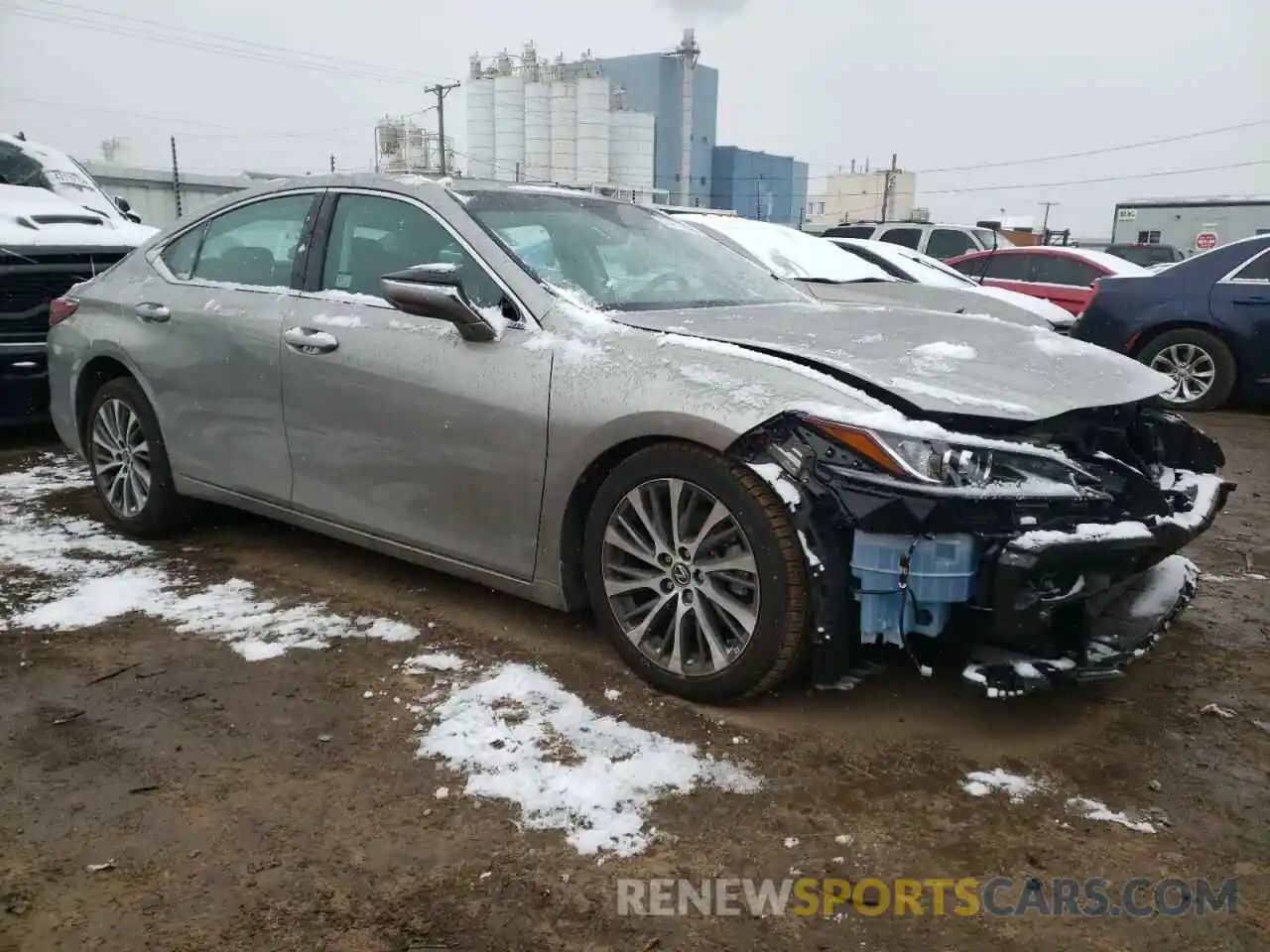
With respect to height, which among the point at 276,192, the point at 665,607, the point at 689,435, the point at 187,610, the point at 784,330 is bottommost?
the point at 187,610

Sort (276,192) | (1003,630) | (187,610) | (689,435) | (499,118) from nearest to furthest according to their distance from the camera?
1. (1003,630)
2. (689,435)
3. (187,610)
4. (276,192)
5. (499,118)

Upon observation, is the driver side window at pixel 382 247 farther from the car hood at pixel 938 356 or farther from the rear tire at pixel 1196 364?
the rear tire at pixel 1196 364

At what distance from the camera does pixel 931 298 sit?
720cm

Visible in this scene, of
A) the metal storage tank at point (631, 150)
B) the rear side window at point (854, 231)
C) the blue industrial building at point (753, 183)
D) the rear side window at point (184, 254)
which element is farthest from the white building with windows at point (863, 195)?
the rear side window at point (184, 254)

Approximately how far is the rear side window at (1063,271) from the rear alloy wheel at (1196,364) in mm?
2397

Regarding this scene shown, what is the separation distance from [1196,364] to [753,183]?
5791 cm

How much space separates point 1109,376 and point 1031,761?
1.22 metres

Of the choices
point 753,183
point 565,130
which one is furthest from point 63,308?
point 753,183

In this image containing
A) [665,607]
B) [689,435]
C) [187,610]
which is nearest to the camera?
[689,435]

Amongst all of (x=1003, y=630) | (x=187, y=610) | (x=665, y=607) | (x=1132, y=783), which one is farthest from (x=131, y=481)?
(x=1132, y=783)

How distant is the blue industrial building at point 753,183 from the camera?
205 feet

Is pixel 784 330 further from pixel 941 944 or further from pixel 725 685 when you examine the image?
pixel 941 944

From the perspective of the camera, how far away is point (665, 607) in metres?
3.00

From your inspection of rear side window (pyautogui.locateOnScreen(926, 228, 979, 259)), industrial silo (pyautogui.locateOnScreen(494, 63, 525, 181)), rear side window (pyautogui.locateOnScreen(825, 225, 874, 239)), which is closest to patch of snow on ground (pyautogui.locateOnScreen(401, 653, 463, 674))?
rear side window (pyautogui.locateOnScreen(825, 225, 874, 239))
